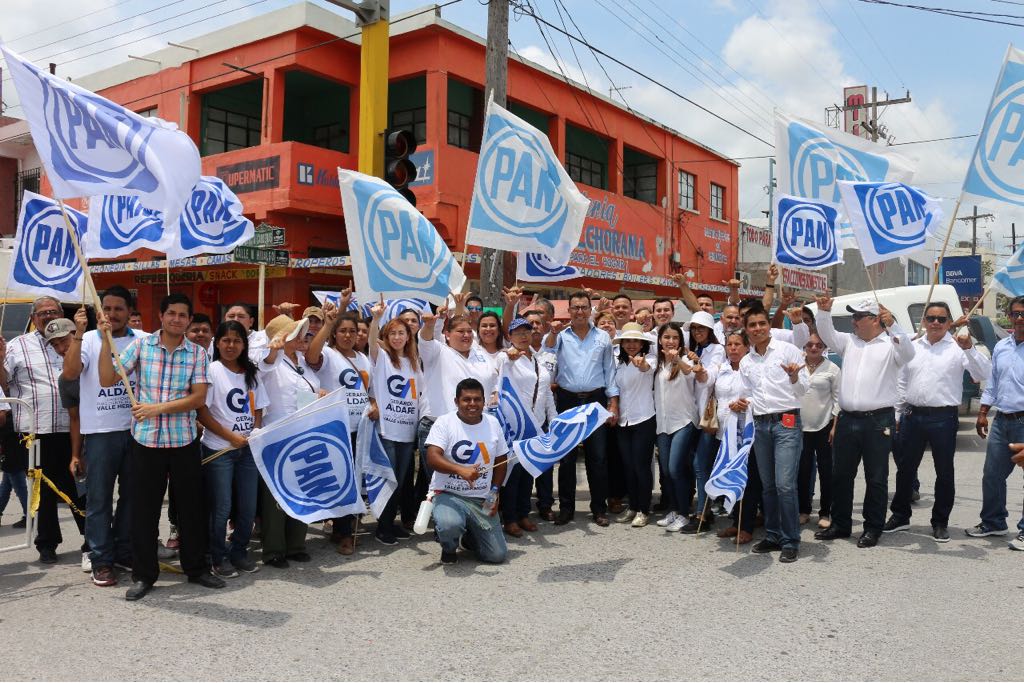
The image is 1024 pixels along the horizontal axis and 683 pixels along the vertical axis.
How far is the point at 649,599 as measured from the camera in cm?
512

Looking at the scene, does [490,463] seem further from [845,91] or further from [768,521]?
[845,91]

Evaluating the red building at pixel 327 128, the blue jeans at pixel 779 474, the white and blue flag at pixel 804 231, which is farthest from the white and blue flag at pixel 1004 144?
the red building at pixel 327 128

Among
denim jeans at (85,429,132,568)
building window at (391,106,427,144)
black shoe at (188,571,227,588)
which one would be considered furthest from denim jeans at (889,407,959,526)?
building window at (391,106,427,144)

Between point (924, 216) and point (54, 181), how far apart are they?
6926 mm

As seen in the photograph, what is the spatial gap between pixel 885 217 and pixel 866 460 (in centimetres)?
234

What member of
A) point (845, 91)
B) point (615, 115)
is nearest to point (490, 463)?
point (615, 115)

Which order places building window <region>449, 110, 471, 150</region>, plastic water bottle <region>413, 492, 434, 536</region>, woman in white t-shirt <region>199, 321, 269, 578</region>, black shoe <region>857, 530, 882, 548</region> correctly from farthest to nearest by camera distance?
building window <region>449, 110, 471, 150</region> < black shoe <region>857, 530, 882, 548</region> < plastic water bottle <region>413, 492, 434, 536</region> < woman in white t-shirt <region>199, 321, 269, 578</region>

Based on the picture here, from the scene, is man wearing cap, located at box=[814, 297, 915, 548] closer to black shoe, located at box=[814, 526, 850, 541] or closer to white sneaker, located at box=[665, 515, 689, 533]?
black shoe, located at box=[814, 526, 850, 541]

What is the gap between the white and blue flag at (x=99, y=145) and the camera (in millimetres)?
5121

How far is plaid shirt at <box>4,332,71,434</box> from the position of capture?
6035mm

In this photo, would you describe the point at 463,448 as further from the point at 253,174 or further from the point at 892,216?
the point at 253,174

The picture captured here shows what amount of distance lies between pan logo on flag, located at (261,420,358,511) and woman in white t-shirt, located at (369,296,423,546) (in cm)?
70

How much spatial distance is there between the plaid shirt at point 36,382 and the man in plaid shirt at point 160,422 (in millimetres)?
1203

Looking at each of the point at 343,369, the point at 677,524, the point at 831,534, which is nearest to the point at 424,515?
the point at 343,369
